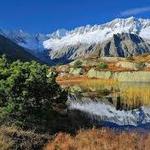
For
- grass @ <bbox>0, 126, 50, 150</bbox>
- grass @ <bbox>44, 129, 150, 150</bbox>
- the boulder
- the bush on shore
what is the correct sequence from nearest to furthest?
grass @ <bbox>44, 129, 150, 150</bbox>
grass @ <bbox>0, 126, 50, 150</bbox>
the bush on shore
the boulder

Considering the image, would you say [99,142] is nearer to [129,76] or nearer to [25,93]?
[25,93]

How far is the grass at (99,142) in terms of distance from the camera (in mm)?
25836

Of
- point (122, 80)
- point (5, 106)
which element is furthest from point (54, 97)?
point (122, 80)

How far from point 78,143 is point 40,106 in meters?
9.76

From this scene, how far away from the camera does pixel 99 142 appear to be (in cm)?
2681

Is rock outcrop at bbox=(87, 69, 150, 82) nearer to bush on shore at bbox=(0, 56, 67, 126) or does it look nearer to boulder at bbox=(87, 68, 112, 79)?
boulder at bbox=(87, 68, 112, 79)

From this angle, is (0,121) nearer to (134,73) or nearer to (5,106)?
(5,106)

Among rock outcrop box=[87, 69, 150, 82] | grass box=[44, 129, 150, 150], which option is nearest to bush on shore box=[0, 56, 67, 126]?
grass box=[44, 129, 150, 150]

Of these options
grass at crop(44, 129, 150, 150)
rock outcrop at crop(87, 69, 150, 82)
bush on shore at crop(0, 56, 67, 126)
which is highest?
rock outcrop at crop(87, 69, 150, 82)

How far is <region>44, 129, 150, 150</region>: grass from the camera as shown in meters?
25.8

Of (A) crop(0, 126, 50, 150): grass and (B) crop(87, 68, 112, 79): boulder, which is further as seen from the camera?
(B) crop(87, 68, 112, 79): boulder

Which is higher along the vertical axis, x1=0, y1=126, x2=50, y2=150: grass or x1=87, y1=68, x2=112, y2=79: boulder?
x1=87, y1=68, x2=112, y2=79: boulder

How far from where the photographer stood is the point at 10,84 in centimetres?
3397

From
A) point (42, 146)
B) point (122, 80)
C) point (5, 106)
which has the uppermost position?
point (122, 80)
